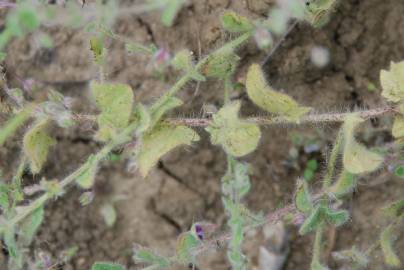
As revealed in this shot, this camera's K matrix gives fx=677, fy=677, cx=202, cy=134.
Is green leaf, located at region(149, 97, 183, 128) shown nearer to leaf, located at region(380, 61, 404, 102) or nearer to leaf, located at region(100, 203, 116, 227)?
leaf, located at region(380, 61, 404, 102)

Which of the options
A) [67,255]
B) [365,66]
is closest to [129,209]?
[67,255]

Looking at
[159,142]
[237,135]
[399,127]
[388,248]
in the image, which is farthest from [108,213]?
[399,127]

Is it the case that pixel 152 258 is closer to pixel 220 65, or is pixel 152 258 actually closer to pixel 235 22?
pixel 220 65

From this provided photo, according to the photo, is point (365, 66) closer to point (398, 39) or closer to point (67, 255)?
point (398, 39)

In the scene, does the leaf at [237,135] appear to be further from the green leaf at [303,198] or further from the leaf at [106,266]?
the leaf at [106,266]

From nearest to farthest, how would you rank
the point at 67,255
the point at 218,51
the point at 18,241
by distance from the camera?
the point at 218,51
the point at 18,241
the point at 67,255

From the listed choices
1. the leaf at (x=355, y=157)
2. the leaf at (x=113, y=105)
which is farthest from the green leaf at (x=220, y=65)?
the leaf at (x=355, y=157)
